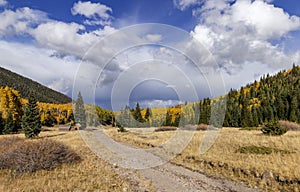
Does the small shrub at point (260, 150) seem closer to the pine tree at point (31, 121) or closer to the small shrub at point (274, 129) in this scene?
the small shrub at point (274, 129)

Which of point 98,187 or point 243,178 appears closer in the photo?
point 98,187

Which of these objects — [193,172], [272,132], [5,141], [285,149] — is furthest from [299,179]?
[5,141]

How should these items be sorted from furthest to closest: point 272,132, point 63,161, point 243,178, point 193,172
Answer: point 272,132 < point 63,161 < point 193,172 < point 243,178

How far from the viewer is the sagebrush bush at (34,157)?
1558 cm

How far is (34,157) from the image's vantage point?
1617cm

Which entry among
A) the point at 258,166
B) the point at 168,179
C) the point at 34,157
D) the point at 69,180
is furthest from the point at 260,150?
the point at 34,157

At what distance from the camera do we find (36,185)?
1162 cm

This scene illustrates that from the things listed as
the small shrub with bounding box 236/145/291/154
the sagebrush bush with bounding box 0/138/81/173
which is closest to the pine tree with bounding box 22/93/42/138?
the sagebrush bush with bounding box 0/138/81/173

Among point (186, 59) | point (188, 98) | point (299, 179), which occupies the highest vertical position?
point (186, 59)

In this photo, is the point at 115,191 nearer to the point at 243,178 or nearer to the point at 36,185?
the point at 36,185

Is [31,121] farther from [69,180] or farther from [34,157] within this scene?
[69,180]

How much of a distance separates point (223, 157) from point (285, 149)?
16.1 ft

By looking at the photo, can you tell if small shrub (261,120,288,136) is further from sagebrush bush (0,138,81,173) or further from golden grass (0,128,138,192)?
sagebrush bush (0,138,81,173)

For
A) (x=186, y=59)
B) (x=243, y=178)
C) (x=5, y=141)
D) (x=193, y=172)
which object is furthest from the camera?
(x=5, y=141)
